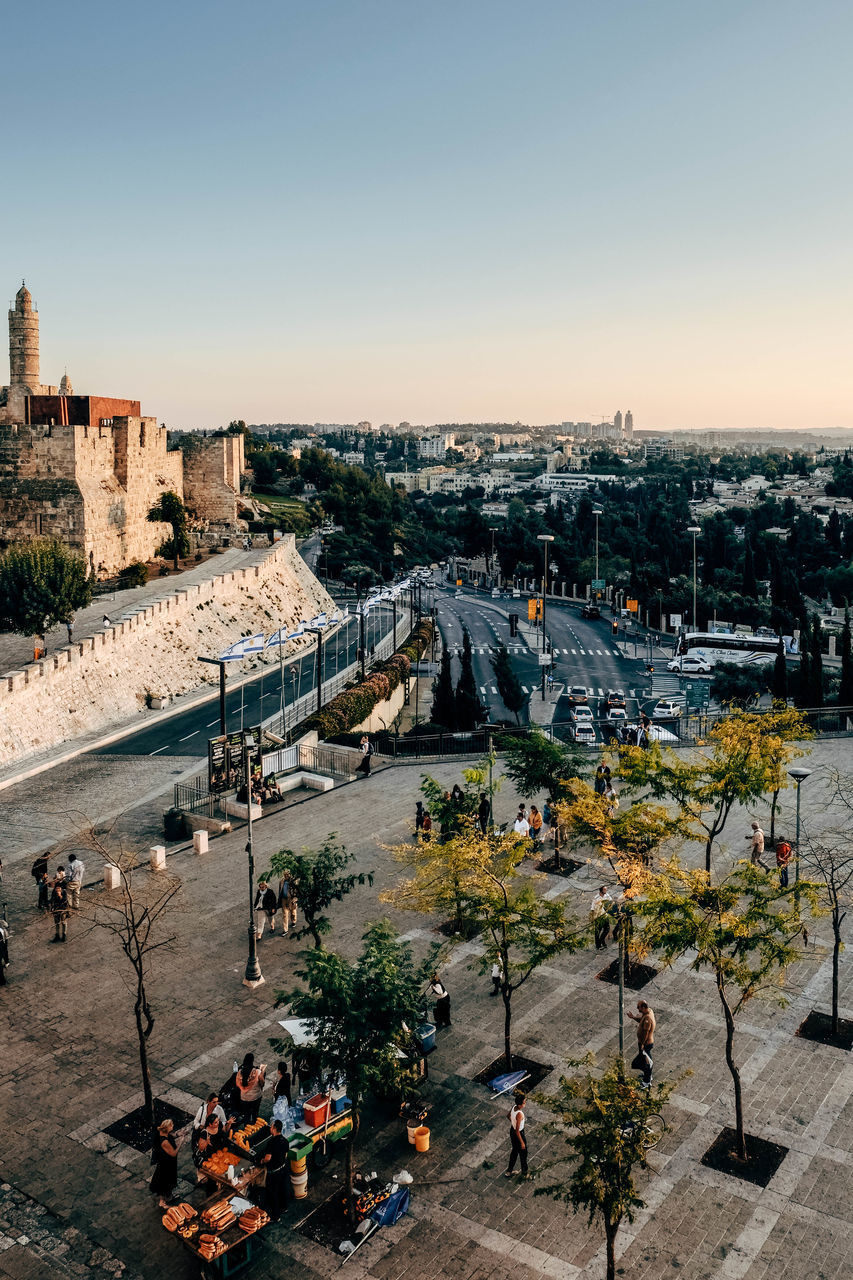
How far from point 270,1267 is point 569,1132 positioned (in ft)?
12.0

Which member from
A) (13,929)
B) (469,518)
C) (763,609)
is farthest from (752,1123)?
(469,518)

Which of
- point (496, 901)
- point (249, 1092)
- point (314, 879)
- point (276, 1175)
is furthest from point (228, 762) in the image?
point (276, 1175)

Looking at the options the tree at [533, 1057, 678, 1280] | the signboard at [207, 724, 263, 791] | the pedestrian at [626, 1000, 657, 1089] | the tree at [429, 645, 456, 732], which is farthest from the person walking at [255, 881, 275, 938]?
the tree at [429, 645, 456, 732]

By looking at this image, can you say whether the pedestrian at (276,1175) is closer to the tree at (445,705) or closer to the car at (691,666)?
the tree at (445,705)

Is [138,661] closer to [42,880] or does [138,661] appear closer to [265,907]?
[42,880]

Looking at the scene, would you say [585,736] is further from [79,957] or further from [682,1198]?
[682,1198]

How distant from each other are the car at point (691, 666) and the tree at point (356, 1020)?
46709 millimetres

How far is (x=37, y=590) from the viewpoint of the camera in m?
32.2

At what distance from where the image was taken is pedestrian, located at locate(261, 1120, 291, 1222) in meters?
10.0

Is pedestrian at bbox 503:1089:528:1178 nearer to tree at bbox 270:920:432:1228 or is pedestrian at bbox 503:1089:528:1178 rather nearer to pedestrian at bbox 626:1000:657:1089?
tree at bbox 270:920:432:1228

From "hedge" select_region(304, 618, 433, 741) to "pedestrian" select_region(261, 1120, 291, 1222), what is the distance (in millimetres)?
19521

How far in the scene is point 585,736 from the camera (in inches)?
1308

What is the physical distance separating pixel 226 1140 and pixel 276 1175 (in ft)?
2.10

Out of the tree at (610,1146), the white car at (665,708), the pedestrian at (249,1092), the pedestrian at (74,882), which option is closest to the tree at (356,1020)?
the pedestrian at (249,1092)
